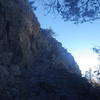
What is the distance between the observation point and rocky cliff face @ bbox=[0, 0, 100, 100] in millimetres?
19750

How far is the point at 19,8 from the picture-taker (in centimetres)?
2762

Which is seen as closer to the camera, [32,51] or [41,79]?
[41,79]

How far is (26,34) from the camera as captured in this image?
27828 mm

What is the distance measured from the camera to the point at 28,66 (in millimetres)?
26078

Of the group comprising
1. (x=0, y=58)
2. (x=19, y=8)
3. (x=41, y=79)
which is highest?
(x=19, y=8)

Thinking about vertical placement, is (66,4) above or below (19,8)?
below

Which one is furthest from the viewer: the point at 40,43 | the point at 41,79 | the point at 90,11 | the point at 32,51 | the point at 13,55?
the point at 40,43

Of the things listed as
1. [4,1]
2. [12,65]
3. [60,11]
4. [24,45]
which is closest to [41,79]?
[12,65]

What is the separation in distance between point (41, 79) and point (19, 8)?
7.81 metres

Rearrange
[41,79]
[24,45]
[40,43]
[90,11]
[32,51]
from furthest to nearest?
1. [40,43]
2. [32,51]
3. [24,45]
4. [41,79]
5. [90,11]

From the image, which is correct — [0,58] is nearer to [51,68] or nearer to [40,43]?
[51,68]

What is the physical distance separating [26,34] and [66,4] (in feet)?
44.4

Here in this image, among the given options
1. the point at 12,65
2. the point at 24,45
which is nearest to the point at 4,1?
the point at 24,45

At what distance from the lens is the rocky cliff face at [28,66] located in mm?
19750
